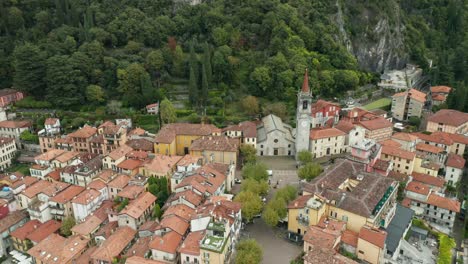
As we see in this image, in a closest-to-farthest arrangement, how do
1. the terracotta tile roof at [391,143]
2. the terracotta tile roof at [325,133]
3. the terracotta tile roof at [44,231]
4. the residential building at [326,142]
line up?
the terracotta tile roof at [44,231] → the terracotta tile roof at [391,143] → the terracotta tile roof at [325,133] → the residential building at [326,142]

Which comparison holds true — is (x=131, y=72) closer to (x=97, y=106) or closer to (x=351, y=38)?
(x=97, y=106)

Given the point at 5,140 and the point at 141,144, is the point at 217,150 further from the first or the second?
the point at 5,140

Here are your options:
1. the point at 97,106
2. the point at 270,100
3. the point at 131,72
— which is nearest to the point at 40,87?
the point at 97,106

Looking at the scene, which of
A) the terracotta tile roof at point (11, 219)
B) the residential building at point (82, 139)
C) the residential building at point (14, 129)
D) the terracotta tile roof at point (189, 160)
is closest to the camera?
the terracotta tile roof at point (11, 219)

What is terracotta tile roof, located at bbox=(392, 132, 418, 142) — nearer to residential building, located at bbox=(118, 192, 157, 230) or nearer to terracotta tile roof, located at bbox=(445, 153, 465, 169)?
terracotta tile roof, located at bbox=(445, 153, 465, 169)

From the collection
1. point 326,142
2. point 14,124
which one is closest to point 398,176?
point 326,142

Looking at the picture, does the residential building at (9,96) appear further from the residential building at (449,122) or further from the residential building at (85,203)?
the residential building at (449,122)

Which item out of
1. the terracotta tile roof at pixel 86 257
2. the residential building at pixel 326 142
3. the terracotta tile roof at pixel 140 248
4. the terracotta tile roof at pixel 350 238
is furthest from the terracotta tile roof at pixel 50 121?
the terracotta tile roof at pixel 350 238
